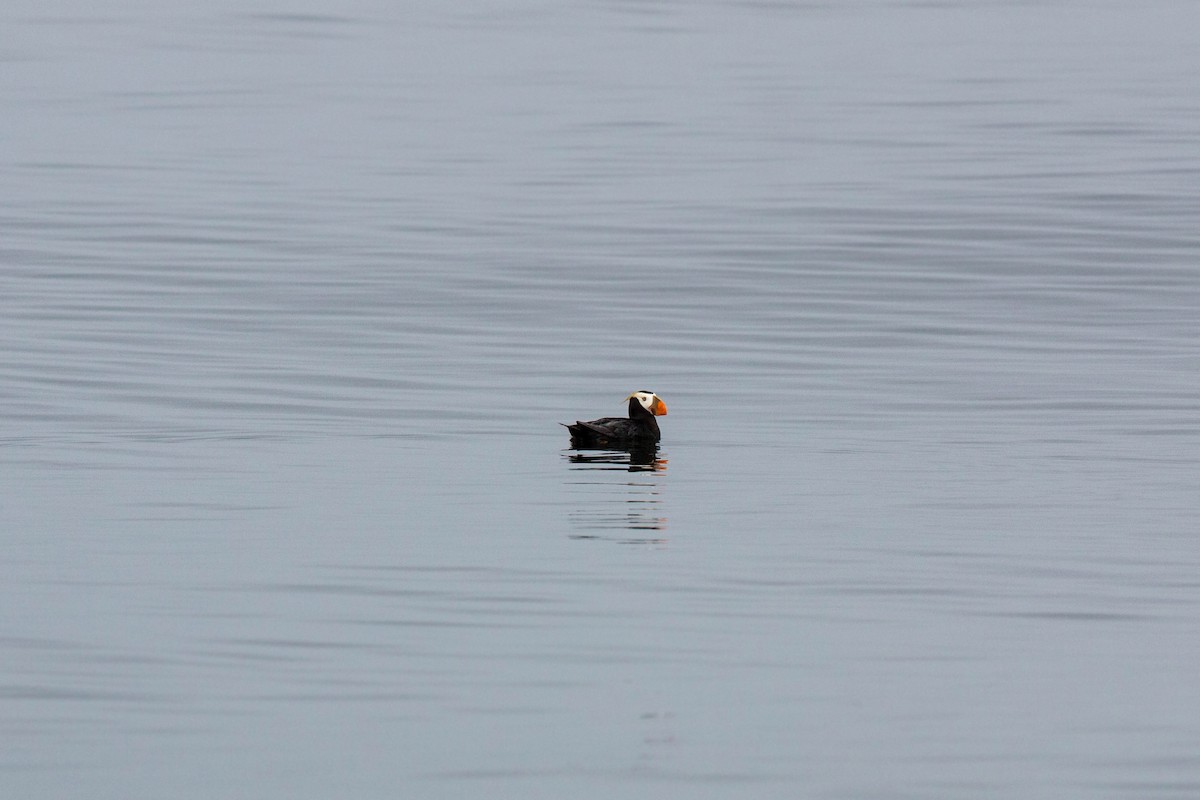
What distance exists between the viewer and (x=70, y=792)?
7.45 meters

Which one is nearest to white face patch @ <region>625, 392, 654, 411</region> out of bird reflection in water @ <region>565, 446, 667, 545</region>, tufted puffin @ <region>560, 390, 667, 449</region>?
tufted puffin @ <region>560, 390, 667, 449</region>

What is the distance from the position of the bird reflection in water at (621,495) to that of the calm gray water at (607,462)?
7 cm

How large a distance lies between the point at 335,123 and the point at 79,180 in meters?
12.6

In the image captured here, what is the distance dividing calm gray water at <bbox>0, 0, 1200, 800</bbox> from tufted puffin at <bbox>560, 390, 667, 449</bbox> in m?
0.25

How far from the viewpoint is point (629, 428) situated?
694 inches

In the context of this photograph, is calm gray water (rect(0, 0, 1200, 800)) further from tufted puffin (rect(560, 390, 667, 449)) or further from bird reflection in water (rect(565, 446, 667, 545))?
tufted puffin (rect(560, 390, 667, 449))

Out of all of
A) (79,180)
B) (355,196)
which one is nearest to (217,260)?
(355,196)

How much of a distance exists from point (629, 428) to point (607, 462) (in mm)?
809

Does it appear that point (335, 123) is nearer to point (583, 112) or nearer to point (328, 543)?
point (583, 112)

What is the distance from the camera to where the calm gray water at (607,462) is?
836 cm

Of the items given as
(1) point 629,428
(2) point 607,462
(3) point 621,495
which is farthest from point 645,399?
(3) point 621,495

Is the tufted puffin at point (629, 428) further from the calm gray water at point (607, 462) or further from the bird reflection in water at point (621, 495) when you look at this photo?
the calm gray water at point (607, 462)

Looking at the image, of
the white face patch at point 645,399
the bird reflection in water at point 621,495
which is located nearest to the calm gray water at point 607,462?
the bird reflection in water at point 621,495

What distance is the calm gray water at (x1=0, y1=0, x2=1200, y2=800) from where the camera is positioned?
836 cm
